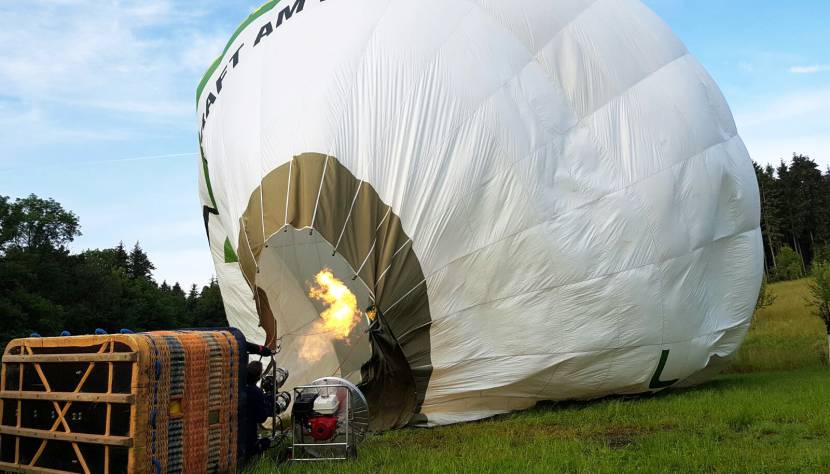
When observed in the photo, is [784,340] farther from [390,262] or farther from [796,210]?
[796,210]

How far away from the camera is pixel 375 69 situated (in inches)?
275

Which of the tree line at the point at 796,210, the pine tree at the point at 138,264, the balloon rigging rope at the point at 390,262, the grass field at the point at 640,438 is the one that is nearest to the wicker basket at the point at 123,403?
the grass field at the point at 640,438

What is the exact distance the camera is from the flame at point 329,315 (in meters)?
7.57

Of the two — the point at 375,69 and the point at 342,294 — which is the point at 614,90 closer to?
the point at 375,69

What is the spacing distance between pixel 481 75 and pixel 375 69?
980 millimetres

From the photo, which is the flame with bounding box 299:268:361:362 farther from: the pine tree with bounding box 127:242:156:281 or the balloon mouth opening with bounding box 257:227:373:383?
the pine tree with bounding box 127:242:156:281

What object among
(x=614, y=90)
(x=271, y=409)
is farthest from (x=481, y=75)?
(x=271, y=409)

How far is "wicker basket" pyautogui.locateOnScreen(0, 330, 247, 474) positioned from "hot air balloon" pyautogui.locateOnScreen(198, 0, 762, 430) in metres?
2.10

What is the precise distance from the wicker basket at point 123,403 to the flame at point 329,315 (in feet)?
8.97

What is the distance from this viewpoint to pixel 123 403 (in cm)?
400

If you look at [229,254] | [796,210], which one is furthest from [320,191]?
[796,210]

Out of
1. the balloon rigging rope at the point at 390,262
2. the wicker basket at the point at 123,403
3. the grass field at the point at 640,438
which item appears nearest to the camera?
the wicker basket at the point at 123,403

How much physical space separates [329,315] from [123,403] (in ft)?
13.0

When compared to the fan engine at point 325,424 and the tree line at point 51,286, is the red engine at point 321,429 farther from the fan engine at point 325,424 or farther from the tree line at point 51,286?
the tree line at point 51,286
